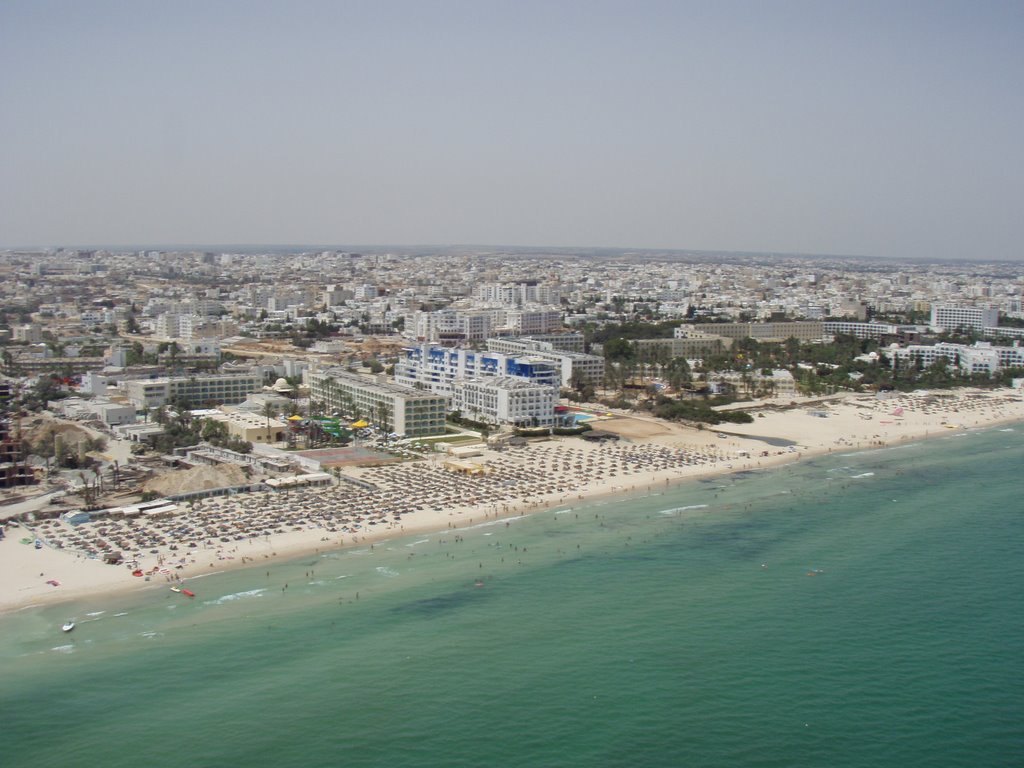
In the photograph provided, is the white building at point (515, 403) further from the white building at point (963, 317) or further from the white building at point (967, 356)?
the white building at point (963, 317)

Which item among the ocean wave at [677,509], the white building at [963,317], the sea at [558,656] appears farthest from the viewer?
the white building at [963,317]

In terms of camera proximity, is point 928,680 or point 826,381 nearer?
point 928,680

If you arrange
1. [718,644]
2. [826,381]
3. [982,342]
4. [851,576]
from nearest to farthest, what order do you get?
1. [718,644]
2. [851,576]
3. [826,381]
4. [982,342]

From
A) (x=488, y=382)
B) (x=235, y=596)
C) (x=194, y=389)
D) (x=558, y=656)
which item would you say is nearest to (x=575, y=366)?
(x=488, y=382)

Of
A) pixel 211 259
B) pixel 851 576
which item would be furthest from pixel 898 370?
pixel 211 259

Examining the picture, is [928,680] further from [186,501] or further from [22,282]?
[22,282]

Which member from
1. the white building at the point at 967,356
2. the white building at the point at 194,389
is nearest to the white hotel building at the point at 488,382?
the white building at the point at 194,389
